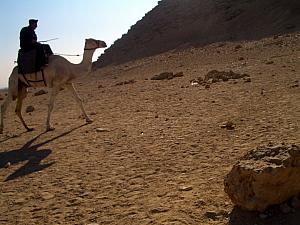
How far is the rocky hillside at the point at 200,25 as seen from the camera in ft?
118

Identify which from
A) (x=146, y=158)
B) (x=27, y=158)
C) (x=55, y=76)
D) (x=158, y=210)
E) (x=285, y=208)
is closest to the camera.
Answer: (x=285, y=208)

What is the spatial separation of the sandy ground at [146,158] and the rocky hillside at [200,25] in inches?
945

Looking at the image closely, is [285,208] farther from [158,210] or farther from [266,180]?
[158,210]

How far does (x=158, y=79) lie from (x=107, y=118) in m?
8.83

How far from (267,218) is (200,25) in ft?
133

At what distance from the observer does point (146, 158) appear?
21.4 ft

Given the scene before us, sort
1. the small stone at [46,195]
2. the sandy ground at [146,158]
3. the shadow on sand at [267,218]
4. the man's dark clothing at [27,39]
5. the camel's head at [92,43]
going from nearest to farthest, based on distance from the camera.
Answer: the shadow on sand at [267,218], the sandy ground at [146,158], the small stone at [46,195], the man's dark clothing at [27,39], the camel's head at [92,43]

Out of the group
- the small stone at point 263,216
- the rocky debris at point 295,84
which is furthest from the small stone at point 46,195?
the rocky debris at point 295,84

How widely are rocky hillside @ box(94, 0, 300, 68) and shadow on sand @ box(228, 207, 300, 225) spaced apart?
1154 inches

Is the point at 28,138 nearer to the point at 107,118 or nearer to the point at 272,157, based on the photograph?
the point at 107,118

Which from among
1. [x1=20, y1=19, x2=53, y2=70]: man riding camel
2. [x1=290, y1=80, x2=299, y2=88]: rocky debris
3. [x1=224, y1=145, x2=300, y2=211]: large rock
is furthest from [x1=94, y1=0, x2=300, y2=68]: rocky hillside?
[x1=224, y1=145, x2=300, y2=211]: large rock

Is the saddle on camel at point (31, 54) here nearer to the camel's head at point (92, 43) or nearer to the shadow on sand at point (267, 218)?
the camel's head at point (92, 43)

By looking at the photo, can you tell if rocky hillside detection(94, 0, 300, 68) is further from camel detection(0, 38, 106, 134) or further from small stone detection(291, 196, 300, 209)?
small stone detection(291, 196, 300, 209)

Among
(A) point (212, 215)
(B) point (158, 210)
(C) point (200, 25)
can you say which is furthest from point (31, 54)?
(C) point (200, 25)
